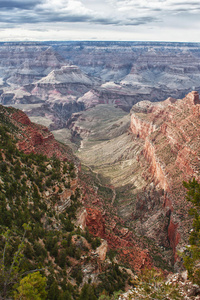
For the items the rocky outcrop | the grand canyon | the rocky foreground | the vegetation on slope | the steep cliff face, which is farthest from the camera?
the rocky foreground

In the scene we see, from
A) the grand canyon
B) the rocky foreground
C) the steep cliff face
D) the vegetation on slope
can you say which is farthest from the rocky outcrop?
the steep cliff face

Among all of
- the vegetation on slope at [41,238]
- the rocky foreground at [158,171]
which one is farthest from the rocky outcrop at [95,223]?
the rocky foreground at [158,171]

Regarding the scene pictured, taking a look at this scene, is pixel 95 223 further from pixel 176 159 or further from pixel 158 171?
pixel 158 171

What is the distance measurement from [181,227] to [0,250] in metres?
34.1

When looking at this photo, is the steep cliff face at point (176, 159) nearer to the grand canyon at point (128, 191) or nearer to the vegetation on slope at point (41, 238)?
the grand canyon at point (128, 191)

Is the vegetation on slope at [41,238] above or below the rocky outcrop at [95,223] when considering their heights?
above

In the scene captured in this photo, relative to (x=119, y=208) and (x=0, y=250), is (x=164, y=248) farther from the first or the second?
(x=0, y=250)

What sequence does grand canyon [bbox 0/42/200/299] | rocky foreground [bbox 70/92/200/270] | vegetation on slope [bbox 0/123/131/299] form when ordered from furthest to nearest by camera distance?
rocky foreground [bbox 70/92/200/270] → grand canyon [bbox 0/42/200/299] → vegetation on slope [bbox 0/123/131/299]

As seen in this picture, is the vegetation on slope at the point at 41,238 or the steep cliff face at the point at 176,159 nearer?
the vegetation on slope at the point at 41,238

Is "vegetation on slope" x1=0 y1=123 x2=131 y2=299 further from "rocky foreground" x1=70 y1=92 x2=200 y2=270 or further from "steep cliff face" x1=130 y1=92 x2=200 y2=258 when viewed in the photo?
"steep cliff face" x1=130 y1=92 x2=200 y2=258

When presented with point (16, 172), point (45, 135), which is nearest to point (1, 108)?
point (45, 135)

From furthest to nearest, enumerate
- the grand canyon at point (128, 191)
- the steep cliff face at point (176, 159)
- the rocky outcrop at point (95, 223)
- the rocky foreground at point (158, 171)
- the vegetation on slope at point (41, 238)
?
the rocky foreground at point (158, 171) < the steep cliff face at point (176, 159) < the rocky outcrop at point (95, 223) < the grand canyon at point (128, 191) < the vegetation on slope at point (41, 238)

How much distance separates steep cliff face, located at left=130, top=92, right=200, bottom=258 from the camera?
50.6 metres

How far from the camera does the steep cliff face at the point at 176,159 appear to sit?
50.6 metres
